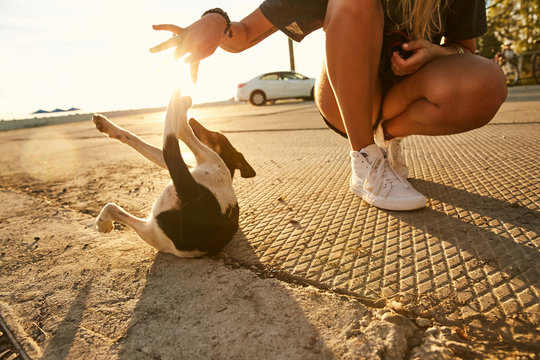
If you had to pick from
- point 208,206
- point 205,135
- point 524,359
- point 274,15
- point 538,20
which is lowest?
point 524,359

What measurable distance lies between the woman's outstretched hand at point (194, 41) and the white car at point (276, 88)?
577 inches

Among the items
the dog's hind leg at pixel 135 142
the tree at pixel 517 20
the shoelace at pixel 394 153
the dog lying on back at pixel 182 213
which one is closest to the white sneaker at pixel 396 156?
the shoelace at pixel 394 153

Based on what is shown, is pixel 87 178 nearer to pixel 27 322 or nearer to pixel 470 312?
pixel 27 322

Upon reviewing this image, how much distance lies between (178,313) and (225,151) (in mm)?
1349

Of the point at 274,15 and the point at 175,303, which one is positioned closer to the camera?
the point at 175,303

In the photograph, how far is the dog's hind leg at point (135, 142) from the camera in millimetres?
2330

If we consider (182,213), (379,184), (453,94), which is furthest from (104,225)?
(453,94)

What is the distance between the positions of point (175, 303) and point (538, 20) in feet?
58.7

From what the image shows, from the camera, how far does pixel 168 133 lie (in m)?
1.65

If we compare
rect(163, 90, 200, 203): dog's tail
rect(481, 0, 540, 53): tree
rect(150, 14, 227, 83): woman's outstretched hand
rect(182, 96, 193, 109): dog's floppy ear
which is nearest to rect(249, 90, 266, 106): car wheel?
rect(481, 0, 540, 53): tree

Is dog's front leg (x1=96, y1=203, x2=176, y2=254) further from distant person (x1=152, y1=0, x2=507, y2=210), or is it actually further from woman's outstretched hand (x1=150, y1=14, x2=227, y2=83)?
distant person (x1=152, y1=0, x2=507, y2=210)

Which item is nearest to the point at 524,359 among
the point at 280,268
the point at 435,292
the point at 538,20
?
the point at 435,292

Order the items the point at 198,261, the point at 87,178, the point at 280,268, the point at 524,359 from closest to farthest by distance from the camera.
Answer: the point at 524,359
the point at 280,268
the point at 198,261
the point at 87,178

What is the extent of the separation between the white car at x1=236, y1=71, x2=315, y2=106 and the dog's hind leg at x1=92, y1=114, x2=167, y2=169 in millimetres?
14147
